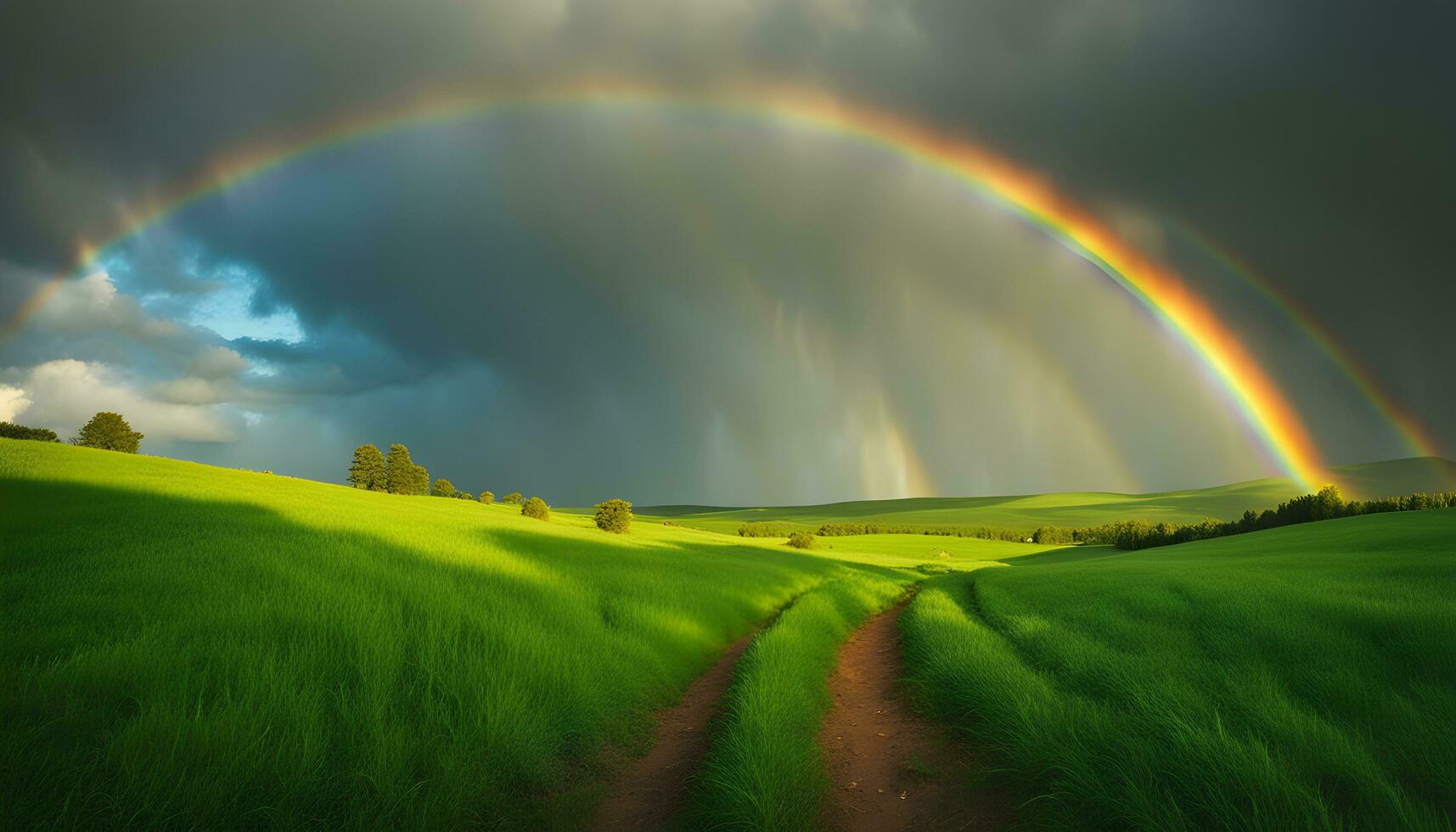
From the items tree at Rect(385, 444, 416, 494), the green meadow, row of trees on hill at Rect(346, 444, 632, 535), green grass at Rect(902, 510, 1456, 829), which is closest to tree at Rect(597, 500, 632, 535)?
row of trees on hill at Rect(346, 444, 632, 535)

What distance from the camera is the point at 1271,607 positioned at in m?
10.8

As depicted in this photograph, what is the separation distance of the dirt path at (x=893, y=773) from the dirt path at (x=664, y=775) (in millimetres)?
1747

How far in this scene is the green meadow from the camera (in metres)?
4.52

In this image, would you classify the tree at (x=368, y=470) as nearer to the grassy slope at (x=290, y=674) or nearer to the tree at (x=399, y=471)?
the tree at (x=399, y=471)

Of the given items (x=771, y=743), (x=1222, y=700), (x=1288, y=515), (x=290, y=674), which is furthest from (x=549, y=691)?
(x=1288, y=515)

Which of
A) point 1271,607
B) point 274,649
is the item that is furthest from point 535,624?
point 1271,607

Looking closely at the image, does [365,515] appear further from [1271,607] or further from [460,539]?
[1271,607]

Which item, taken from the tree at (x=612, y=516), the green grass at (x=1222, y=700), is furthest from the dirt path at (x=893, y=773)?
the tree at (x=612, y=516)

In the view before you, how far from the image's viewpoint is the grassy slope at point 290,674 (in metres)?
4.47

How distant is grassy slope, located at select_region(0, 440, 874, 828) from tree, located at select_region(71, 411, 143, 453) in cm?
4436

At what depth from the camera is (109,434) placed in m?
44.1

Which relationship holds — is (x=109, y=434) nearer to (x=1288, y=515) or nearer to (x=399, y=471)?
(x=399, y=471)

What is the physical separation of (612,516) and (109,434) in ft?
135

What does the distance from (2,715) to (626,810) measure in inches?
216
